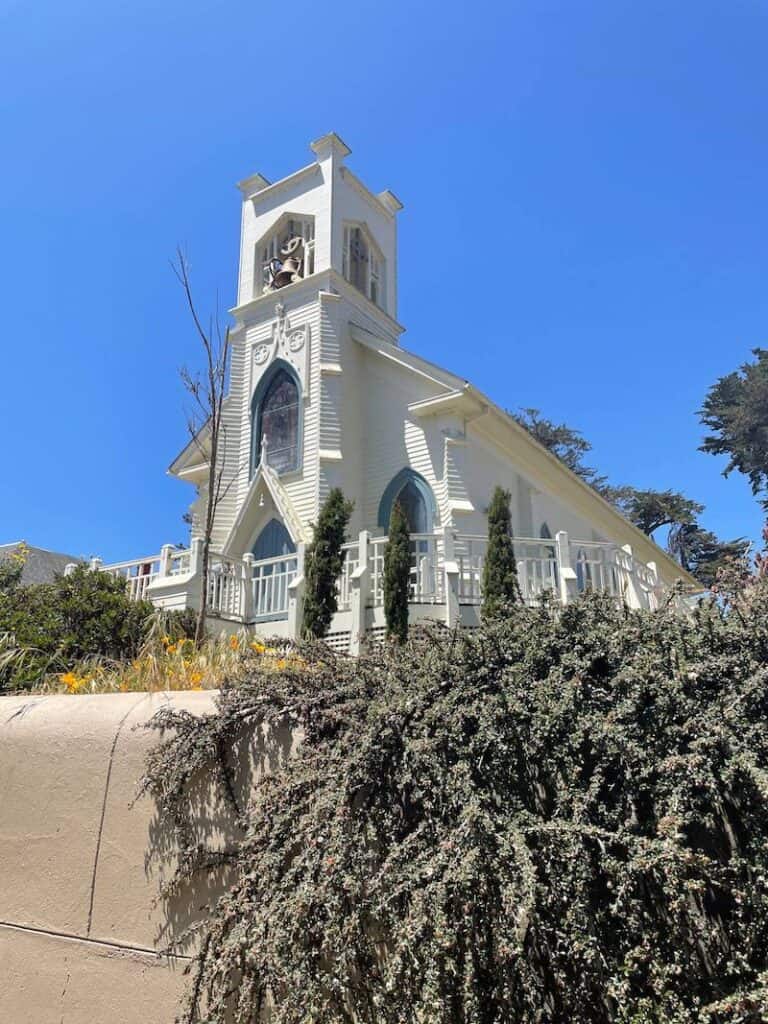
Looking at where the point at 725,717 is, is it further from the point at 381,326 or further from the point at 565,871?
the point at 381,326

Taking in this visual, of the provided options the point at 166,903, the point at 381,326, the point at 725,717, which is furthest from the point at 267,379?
the point at 725,717

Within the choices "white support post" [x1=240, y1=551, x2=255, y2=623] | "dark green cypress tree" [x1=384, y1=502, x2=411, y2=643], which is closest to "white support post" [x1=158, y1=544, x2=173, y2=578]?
"white support post" [x1=240, y1=551, x2=255, y2=623]

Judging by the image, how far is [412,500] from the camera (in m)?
14.4

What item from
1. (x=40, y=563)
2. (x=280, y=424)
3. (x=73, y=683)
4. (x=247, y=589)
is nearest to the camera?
(x=73, y=683)

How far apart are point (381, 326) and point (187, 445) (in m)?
6.06

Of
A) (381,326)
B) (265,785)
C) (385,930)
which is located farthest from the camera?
(381,326)

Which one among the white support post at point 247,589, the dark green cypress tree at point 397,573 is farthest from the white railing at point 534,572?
the white support post at point 247,589

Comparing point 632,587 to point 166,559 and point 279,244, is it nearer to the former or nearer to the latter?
point 166,559

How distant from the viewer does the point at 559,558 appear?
10.0 meters

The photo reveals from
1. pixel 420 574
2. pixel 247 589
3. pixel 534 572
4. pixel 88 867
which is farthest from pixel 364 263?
pixel 88 867

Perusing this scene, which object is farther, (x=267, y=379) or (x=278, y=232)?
(x=278, y=232)

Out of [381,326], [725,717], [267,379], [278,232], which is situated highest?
[278,232]

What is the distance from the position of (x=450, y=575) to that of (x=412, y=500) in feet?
14.3

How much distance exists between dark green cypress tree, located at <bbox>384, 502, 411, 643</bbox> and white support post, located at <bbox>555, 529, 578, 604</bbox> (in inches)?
87.4
